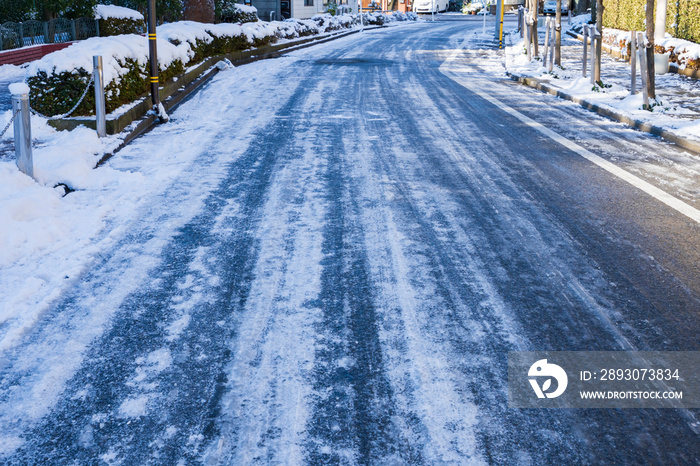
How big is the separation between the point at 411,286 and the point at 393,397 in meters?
1.51

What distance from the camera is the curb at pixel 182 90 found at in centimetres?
1076

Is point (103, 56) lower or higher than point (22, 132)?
higher

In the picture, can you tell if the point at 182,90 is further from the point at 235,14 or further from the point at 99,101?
the point at 235,14

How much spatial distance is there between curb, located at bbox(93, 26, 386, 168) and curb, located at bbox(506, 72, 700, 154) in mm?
8198

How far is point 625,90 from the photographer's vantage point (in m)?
14.9

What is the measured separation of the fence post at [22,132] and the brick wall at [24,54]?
14188 millimetres

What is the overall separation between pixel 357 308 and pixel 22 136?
4979mm

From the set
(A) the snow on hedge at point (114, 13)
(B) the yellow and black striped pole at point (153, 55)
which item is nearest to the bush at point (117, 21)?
(A) the snow on hedge at point (114, 13)

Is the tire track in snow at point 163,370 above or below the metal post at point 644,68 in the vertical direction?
below

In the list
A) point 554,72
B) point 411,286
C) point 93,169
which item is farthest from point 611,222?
point 554,72

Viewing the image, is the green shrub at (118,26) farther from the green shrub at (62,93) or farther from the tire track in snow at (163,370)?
the tire track in snow at (163,370)

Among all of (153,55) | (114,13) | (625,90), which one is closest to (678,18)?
(625,90)

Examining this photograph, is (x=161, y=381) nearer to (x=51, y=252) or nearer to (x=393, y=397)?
(x=393, y=397)

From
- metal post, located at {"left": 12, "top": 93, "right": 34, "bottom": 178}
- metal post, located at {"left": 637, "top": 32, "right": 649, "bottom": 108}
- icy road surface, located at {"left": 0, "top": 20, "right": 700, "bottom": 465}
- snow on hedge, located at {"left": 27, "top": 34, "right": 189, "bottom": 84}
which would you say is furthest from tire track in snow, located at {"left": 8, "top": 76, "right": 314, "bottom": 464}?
metal post, located at {"left": 637, "top": 32, "right": 649, "bottom": 108}
